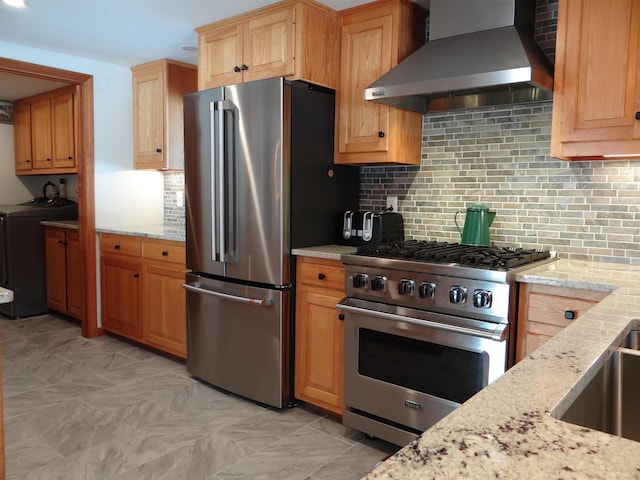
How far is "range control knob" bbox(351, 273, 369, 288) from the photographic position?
7.98ft

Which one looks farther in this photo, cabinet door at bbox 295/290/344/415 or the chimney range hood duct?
cabinet door at bbox 295/290/344/415

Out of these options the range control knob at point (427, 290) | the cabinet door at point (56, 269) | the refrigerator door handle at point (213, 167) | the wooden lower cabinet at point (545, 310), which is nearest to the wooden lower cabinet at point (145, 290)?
the refrigerator door handle at point (213, 167)

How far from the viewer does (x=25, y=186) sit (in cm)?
577

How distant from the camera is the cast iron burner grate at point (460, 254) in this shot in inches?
83.9

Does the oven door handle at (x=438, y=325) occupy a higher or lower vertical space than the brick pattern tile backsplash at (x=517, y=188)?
lower

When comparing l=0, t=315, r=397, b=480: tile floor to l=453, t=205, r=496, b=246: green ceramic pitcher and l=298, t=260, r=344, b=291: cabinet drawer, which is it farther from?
l=453, t=205, r=496, b=246: green ceramic pitcher

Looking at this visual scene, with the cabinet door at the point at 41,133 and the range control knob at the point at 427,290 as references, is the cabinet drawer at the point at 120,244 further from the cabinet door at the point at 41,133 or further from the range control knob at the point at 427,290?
the range control knob at the point at 427,290

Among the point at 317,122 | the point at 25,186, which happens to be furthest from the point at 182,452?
the point at 25,186

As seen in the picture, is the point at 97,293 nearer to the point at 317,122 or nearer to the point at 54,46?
the point at 54,46

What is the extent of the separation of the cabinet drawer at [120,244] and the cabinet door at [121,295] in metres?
0.05

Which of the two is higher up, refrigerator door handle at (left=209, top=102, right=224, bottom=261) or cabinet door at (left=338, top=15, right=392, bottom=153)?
cabinet door at (left=338, top=15, right=392, bottom=153)

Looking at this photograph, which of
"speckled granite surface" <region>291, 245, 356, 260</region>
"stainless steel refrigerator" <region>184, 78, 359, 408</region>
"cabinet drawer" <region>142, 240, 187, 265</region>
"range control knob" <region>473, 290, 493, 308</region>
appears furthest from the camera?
"cabinet drawer" <region>142, 240, 187, 265</region>

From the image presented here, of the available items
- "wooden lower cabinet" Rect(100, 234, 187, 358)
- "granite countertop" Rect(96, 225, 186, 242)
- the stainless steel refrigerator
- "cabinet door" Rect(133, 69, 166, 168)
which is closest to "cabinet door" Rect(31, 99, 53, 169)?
"cabinet door" Rect(133, 69, 166, 168)

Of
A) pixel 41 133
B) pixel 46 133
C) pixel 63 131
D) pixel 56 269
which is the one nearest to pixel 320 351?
pixel 56 269
